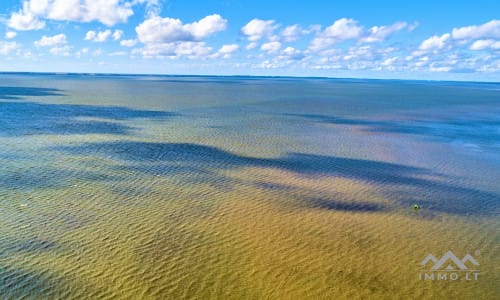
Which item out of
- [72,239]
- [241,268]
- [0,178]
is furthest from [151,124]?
[241,268]

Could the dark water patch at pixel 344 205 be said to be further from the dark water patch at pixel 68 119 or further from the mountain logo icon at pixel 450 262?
the dark water patch at pixel 68 119

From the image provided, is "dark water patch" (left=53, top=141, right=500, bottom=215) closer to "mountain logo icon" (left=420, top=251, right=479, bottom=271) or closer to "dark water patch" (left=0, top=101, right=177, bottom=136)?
"mountain logo icon" (left=420, top=251, right=479, bottom=271)

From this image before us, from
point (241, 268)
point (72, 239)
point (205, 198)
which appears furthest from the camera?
point (205, 198)

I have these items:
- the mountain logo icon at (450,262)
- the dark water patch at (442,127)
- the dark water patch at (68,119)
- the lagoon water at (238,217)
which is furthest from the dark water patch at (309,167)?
the dark water patch at (442,127)

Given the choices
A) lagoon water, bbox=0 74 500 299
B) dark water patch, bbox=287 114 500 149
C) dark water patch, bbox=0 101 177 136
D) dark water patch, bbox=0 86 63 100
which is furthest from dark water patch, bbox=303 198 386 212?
dark water patch, bbox=0 86 63 100

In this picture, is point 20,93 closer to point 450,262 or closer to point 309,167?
point 309,167

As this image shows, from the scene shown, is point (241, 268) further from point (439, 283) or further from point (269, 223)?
point (439, 283)
